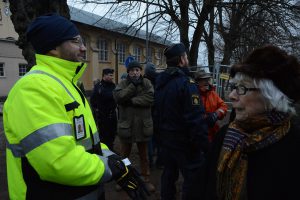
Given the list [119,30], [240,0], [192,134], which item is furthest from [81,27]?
[192,134]

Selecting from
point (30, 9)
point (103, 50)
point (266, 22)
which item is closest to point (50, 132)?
point (30, 9)

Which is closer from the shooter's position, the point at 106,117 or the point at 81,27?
the point at 106,117

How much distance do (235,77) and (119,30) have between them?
1358cm

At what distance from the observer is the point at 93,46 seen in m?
33.7

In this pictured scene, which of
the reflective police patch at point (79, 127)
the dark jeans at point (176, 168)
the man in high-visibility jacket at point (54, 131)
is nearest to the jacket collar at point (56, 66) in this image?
the man in high-visibility jacket at point (54, 131)

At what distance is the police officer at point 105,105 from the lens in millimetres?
6109

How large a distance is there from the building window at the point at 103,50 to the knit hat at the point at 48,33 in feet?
115

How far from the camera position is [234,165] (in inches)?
75.3

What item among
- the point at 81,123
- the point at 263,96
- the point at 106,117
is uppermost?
the point at 263,96

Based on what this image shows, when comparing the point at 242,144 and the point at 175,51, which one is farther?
the point at 175,51

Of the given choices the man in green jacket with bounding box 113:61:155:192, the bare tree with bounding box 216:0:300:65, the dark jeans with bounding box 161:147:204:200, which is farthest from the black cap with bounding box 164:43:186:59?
the bare tree with bounding box 216:0:300:65

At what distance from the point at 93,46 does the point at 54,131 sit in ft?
108

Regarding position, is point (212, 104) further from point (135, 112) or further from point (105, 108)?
point (105, 108)

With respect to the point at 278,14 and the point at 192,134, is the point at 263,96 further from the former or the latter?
the point at 278,14
